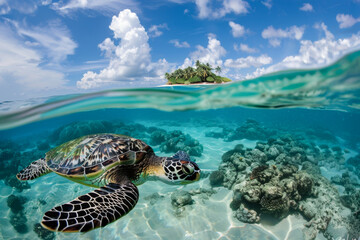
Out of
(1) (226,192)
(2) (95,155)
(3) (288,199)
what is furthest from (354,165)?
(2) (95,155)

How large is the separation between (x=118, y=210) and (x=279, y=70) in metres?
6.89

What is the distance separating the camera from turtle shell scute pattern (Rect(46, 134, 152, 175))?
3.61 metres

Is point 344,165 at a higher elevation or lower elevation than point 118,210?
lower

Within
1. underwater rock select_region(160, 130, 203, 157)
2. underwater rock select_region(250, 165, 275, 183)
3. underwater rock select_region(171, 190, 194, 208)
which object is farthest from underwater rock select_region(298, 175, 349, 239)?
underwater rock select_region(160, 130, 203, 157)

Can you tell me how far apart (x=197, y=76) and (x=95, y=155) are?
29.0 ft

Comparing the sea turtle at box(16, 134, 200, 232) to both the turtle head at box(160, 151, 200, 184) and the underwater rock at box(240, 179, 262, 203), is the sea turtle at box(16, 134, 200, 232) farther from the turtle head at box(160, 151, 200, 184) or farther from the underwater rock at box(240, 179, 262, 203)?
the underwater rock at box(240, 179, 262, 203)

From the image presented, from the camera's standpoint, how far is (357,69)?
6.51 metres

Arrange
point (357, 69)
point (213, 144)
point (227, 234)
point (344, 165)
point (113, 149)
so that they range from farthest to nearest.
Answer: point (213, 144), point (344, 165), point (357, 69), point (227, 234), point (113, 149)

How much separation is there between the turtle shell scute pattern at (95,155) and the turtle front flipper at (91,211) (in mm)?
756

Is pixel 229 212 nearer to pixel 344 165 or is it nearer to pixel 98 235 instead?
pixel 98 235

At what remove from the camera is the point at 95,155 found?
12.3ft

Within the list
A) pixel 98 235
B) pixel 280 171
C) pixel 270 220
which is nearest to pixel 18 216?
pixel 98 235

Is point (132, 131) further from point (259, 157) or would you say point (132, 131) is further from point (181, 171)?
point (181, 171)

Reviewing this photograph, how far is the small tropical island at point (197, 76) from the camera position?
10.8 m
